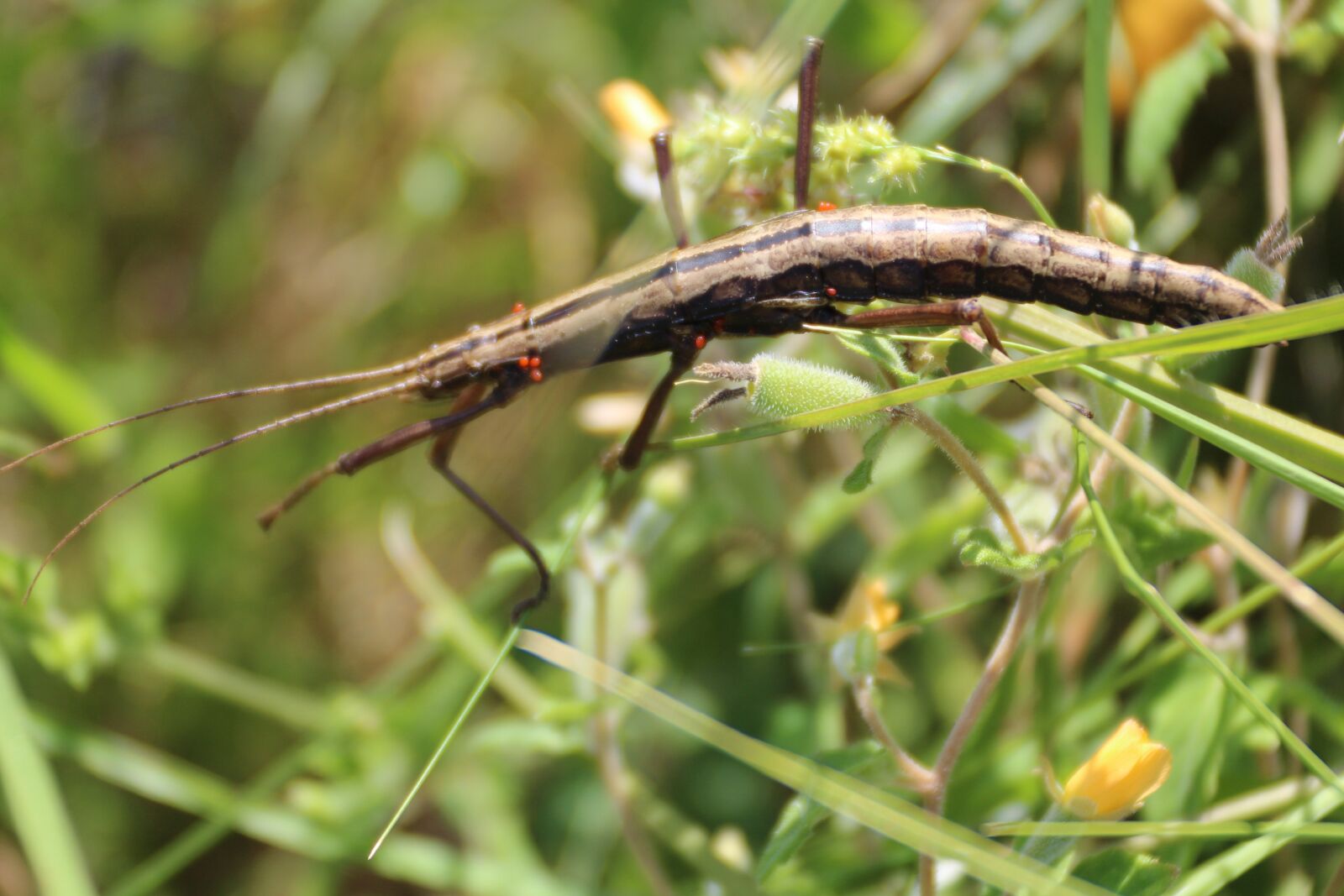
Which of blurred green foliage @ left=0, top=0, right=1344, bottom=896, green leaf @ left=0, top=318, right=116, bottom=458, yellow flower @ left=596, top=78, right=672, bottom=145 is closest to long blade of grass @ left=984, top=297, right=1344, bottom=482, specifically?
blurred green foliage @ left=0, top=0, right=1344, bottom=896

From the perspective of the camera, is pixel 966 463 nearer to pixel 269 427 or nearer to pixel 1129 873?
pixel 1129 873

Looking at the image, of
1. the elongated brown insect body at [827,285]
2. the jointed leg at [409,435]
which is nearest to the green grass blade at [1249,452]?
the elongated brown insect body at [827,285]

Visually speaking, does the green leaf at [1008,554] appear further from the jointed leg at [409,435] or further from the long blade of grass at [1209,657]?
the jointed leg at [409,435]

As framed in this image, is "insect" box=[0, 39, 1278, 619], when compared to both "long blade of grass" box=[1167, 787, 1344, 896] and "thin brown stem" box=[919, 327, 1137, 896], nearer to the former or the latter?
"thin brown stem" box=[919, 327, 1137, 896]

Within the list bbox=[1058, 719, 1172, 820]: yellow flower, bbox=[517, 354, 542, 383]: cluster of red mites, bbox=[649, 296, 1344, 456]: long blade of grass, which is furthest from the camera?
bbox=[517, 354, 542, 383]: cluster of red mites

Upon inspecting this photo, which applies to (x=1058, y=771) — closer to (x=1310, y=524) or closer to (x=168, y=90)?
(x=1310, y=524)

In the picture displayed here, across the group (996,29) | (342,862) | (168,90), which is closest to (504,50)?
(168,90)
